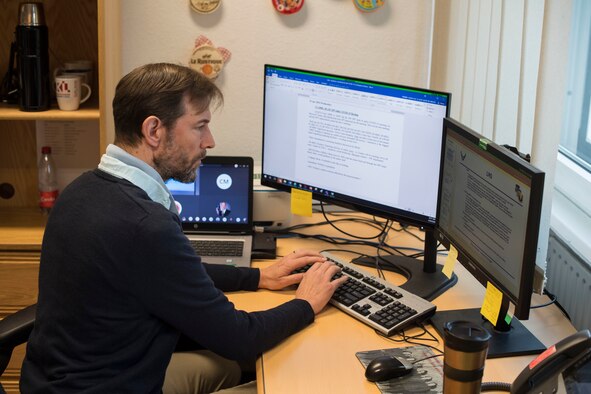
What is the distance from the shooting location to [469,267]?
6.02 ft

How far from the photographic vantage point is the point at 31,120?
2.70 meters

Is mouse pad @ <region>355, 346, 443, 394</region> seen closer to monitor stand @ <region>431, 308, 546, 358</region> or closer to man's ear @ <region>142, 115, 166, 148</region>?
monitor stand @ <region>431, 308, 546, 358</region>

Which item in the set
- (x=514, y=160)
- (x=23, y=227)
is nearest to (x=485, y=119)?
(x=514, y=160)

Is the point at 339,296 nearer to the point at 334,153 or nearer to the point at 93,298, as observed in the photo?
the point at 334,153

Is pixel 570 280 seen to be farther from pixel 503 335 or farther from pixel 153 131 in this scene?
pixel 153 131

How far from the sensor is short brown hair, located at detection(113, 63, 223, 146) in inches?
67.5

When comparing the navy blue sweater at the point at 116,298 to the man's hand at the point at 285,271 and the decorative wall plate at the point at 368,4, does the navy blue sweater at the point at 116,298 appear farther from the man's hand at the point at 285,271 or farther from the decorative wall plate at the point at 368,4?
the decorative wall plate at the point at 368,4

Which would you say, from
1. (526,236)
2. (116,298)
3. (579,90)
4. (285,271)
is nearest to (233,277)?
(285,271)

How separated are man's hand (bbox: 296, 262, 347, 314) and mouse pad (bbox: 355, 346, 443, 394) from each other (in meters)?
0.24

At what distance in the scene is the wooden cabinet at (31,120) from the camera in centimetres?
246

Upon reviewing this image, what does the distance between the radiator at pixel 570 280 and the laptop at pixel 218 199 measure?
901mm

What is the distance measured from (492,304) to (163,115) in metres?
0.82

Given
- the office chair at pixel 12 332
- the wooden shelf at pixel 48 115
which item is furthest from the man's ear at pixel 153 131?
the wooden shelf at pixel 48 115

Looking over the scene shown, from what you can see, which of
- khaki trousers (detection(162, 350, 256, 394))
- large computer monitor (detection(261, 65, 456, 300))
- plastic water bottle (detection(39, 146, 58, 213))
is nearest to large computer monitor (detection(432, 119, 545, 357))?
large computer monitor (detection(261, 65, 456, 300))
